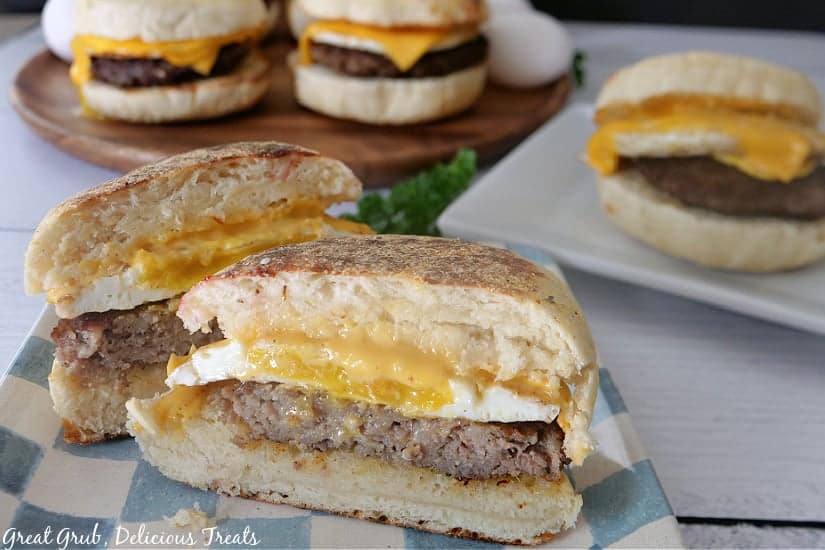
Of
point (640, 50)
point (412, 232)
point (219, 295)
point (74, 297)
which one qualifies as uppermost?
point (219, 295)

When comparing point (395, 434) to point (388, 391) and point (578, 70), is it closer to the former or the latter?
point (388, 391)

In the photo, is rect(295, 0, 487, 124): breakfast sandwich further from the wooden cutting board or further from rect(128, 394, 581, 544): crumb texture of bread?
rect(128, 394, 581, 544): crumb texture of bread

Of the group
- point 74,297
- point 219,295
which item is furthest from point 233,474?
point 74,297

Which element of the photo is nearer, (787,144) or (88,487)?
(88,487)

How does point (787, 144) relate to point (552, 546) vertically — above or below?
above

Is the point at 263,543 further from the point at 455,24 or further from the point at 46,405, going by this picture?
the point at 455,24

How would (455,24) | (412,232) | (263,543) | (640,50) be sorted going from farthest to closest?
(640,50)
(455,24)
(412,232)
(263,543)

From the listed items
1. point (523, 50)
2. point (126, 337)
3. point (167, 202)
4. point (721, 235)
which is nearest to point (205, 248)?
point (167, 202)

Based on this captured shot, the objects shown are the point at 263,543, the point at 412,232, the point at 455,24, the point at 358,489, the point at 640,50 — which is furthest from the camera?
the point at 640,50

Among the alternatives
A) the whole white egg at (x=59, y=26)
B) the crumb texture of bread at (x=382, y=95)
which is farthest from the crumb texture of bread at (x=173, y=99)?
the whole white egg at (x=59, y=26)
